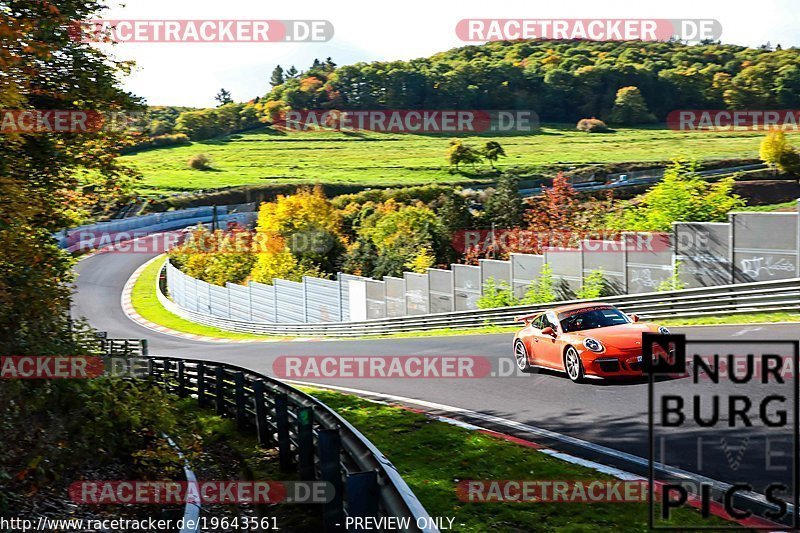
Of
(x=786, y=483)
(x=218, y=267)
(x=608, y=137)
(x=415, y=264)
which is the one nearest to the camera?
(x=786, y=483)

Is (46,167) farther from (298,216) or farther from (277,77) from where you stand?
(277,77)

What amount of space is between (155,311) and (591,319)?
5375cm

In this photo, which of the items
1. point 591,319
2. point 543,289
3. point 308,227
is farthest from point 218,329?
point 591,319

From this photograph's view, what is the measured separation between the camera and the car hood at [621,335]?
41.1 ft

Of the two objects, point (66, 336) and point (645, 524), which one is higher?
point (66, 336)

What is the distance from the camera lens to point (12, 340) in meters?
9.77

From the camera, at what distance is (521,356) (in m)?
15.6

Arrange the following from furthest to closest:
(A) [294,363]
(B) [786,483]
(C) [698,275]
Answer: (A) [294,363]
(C) [698,275]
(B) [786,483]

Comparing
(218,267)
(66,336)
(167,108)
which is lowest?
(218,267)

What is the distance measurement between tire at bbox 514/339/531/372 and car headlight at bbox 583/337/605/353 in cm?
242

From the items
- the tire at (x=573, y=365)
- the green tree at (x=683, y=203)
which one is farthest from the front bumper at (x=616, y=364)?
the green tree at (x=683, y=203)

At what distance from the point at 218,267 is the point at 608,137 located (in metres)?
64.0

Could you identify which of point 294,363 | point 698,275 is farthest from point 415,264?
point 698,275

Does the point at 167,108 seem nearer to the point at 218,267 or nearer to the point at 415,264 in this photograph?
the point at 218,267
